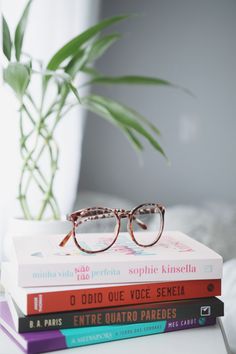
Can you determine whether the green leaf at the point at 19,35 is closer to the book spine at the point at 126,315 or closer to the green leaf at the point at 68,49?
the green leaf at the point at 68,49

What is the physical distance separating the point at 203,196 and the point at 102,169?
0.39 metres

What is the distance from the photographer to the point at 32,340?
25.9 inches

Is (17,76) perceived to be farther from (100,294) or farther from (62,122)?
(62,122)

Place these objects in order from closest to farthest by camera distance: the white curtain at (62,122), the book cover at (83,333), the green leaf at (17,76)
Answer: the book cover at (83,333), the green leaf at (17,76), the white curtain at (62,122)

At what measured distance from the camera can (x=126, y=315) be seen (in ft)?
2.34

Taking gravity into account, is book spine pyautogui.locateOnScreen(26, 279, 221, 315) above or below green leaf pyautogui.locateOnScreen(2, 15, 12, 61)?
below

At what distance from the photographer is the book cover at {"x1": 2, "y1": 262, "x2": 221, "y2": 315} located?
2.24 ft

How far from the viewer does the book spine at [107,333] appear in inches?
26.3

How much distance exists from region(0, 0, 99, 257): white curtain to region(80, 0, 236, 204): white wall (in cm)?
27

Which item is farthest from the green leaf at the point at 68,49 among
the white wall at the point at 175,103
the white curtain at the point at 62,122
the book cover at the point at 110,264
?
the white wall at the point at 175,103

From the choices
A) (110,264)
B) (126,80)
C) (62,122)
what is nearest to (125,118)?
(126,80)

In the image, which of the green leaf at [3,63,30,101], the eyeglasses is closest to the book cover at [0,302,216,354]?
the eyeglasses

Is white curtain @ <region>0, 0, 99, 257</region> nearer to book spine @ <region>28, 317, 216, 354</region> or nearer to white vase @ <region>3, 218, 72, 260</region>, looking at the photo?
white vase @ <region>3, 218, 72, 260</region>

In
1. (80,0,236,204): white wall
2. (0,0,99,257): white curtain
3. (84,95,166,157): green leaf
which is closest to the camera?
(84,95,166,157): green leaf
